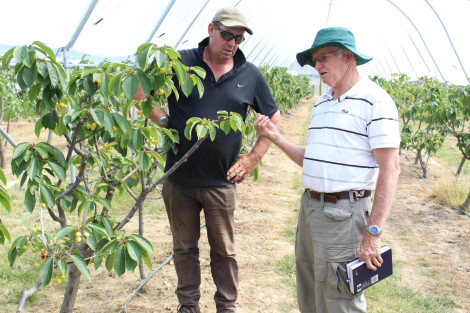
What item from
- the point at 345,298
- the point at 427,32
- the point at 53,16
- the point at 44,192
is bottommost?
the point at 345,298

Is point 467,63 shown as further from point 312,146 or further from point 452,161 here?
point 312,146

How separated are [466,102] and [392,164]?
4.44 m

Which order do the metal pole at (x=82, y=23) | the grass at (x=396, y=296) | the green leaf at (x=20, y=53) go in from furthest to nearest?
the metal pole at (x=82, y=23) < the grass at (x=396, y=296) < the green leaf at (x=20, y=53)

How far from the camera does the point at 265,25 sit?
607 inches

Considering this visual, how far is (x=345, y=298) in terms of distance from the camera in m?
2.20

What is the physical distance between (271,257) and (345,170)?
2.29m

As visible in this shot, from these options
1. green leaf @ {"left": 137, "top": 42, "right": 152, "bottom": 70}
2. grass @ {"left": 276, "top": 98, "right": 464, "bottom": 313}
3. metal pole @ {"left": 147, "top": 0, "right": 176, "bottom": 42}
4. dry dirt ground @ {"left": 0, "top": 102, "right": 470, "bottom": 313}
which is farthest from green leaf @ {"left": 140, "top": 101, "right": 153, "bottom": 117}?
metal pole @ {"left": 147, "top": 0, "right": 176, "bottom": 42}

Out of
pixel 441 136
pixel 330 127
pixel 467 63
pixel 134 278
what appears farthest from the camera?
pixel 467 63

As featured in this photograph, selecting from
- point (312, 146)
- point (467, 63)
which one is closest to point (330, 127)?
point (312, 146)

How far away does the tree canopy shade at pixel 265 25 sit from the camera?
14.2 feet

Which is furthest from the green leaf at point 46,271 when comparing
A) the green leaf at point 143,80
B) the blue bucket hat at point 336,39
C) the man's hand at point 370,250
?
the blue bucket hat at point 336,39

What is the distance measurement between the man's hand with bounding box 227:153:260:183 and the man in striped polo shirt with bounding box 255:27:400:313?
58 centimetres

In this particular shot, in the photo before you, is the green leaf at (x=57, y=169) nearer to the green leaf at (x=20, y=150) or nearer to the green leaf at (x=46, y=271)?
the green leaf at (x=20, y=150)

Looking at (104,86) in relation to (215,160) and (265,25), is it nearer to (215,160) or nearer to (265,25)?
(215,160)
